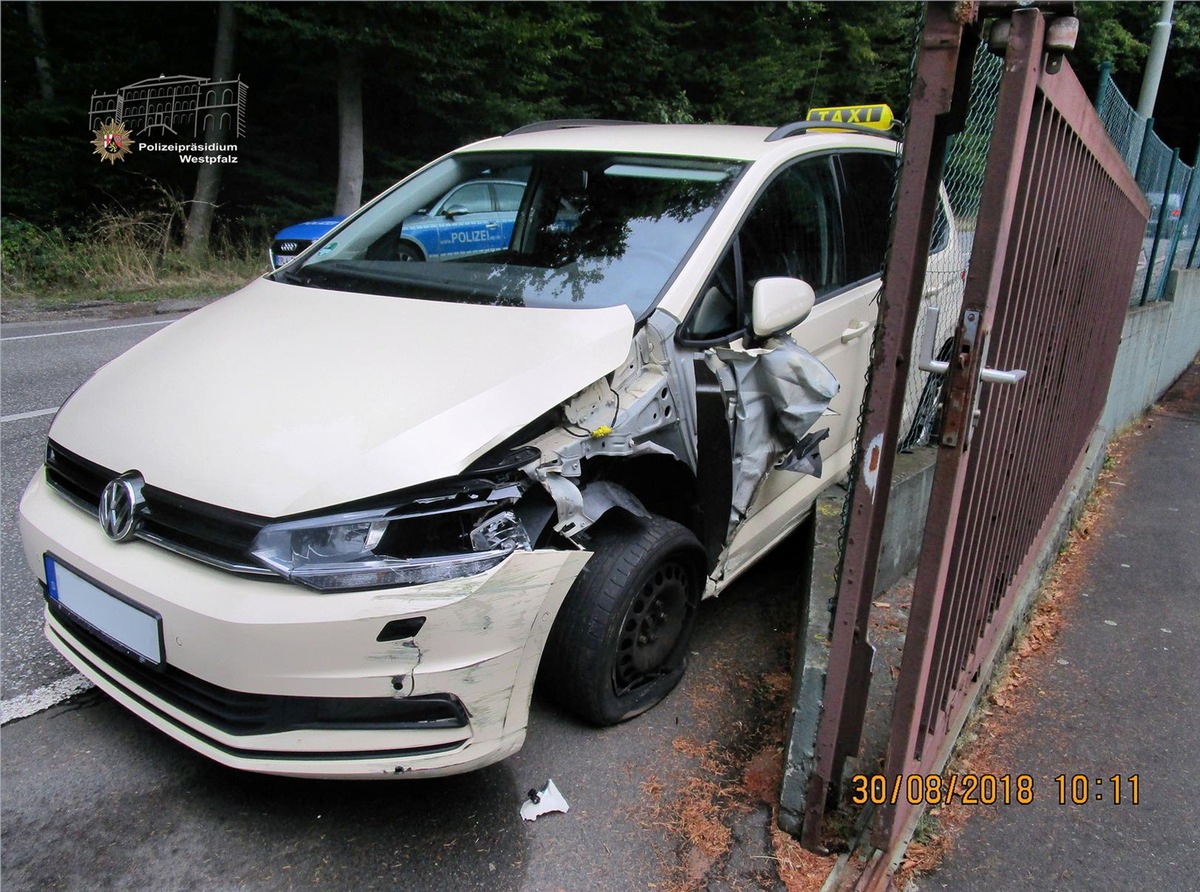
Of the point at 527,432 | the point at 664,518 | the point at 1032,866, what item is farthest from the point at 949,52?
the point at 1032,866

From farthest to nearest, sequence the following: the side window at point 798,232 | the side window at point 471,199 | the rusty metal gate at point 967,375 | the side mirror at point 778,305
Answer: the side window at point 471,199
the side window at point 798,232
the side mirror at point 778,305
the rusty metal gate at point 967,375

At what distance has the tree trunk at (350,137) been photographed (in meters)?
13.2

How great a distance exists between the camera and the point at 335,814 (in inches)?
89.6

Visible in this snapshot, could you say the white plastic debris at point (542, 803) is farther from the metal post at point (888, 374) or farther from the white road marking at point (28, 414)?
the white road marking at point (28, 414)

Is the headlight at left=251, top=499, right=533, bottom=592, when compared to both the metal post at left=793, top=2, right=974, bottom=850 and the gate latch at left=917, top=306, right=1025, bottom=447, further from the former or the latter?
the gate latch at left=917, top=306, right=1025, bottom=447

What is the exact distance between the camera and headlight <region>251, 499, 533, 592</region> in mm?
1948

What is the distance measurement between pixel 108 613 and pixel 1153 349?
846 centimetres

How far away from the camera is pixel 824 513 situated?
3.46 meters

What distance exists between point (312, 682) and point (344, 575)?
0.82ft

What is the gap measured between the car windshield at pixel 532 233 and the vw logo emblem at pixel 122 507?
3.63ft

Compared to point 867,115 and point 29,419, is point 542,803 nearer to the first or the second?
point 867,115

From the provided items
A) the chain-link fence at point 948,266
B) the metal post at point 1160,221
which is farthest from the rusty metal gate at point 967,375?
the metal post at point 1160,221

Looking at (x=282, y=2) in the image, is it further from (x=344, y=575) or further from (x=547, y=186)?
(x=344, y=575)

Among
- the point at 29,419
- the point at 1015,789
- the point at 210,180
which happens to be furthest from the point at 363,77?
the point at 1015,789
